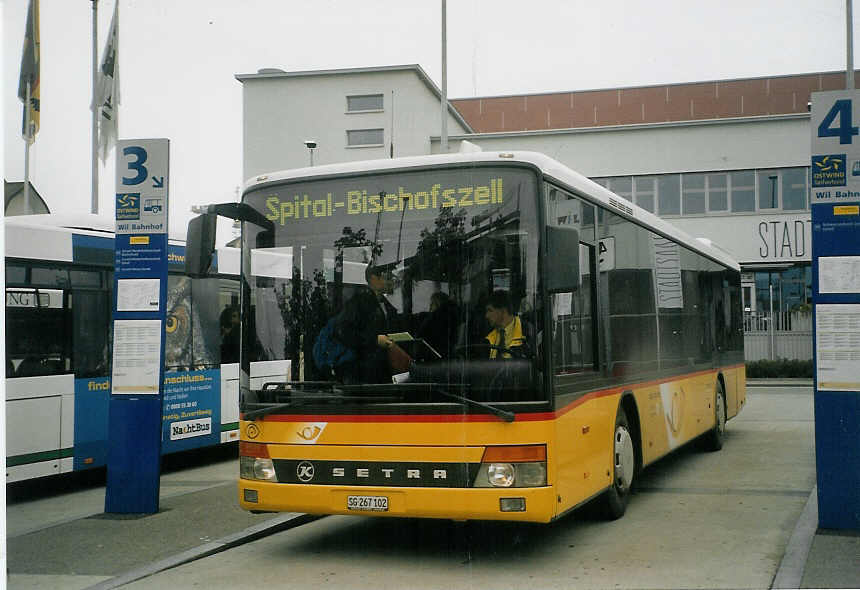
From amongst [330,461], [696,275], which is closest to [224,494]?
[330,461]

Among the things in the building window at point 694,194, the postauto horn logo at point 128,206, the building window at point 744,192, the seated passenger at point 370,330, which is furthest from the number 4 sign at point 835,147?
the building window at point 744,192

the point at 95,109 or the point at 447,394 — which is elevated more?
the point at 95,109

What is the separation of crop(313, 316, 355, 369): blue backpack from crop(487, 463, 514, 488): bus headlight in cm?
127

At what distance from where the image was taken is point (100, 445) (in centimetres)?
1146

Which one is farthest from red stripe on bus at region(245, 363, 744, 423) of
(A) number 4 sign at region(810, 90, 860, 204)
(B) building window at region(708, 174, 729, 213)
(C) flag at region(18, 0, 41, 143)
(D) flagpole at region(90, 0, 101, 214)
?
(B) building window at region(708, 174, 729, 213)

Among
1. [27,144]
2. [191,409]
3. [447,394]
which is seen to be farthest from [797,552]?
[27,144]

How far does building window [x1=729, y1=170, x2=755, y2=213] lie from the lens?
37.7 metres

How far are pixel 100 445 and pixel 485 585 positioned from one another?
6.43 metres

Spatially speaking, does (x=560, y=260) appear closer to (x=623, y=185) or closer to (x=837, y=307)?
(x=837, y=307)

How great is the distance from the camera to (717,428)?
46.1ft

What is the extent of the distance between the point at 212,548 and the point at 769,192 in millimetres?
33638

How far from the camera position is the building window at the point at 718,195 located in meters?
37.9

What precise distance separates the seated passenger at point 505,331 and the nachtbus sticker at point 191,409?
6.87 m

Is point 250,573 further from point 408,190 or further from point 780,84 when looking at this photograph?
point 780,84
